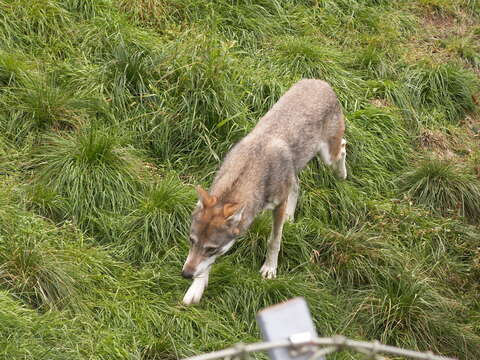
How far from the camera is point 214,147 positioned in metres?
7.98

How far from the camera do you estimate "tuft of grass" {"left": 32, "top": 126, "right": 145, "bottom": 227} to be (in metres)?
6.96

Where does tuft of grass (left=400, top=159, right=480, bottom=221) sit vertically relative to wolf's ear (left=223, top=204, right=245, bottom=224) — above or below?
below

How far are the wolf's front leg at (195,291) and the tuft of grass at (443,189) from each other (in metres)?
2.99

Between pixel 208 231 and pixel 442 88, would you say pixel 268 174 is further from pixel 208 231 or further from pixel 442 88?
pixel 442 88

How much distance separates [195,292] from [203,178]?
5.43ft

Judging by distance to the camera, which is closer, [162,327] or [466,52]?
[162,327]

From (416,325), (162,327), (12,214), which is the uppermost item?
(12,214)

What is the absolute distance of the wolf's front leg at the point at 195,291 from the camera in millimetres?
6340

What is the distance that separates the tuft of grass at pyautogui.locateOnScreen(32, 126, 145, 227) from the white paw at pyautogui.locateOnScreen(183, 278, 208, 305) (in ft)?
3.69

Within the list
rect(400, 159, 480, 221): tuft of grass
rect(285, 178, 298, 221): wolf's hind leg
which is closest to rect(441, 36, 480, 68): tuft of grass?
rect(400, 159, 480, 221): tuft of grass

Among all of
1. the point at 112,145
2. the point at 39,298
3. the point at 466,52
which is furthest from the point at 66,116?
the point at 466,52

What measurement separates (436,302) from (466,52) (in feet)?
15.8

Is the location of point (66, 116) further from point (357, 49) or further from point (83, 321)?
point (357, 49)

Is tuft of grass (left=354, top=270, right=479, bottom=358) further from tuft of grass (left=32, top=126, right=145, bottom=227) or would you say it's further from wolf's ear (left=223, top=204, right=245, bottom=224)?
tuft of grass (left=32, top=126, right=145, bottom=227)
